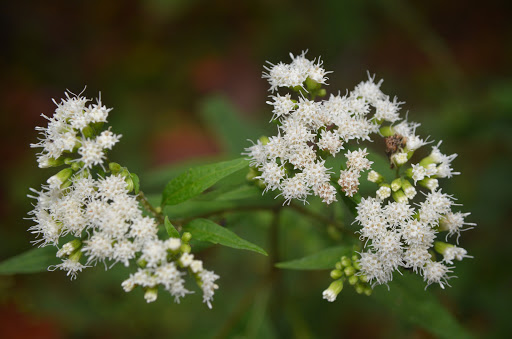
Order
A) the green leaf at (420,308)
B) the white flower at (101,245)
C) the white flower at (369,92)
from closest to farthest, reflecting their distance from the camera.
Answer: the white flower at (101,245)
the green leaf at (420,308)
the white flower at (369,92)

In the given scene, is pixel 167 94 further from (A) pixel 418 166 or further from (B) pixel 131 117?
(A) pixel 418 166

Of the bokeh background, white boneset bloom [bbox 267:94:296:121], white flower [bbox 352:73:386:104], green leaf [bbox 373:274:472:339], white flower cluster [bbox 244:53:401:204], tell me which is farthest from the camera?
the bokeh background

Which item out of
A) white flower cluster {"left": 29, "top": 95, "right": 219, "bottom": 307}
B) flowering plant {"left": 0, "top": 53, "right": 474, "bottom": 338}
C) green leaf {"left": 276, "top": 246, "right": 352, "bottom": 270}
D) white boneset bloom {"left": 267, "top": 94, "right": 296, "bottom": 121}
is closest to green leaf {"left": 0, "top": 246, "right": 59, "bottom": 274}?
flowering plant {"left": 0, "top": 53, "right": 474, "bottom": 338}

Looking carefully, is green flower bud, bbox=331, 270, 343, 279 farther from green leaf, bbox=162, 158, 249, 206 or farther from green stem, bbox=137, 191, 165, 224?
green stem, bbox=137, 191, 165, 224

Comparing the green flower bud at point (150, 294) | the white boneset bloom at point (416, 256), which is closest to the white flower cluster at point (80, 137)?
the green flower bud at point (150, 294)

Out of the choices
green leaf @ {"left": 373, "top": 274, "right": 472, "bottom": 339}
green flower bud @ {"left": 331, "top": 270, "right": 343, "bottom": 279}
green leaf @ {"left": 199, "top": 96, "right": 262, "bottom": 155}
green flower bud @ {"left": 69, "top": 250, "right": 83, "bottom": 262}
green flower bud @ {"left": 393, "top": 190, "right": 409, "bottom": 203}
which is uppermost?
green leaf @ {"left": 199, "top": 96, "right": 262, "bottom": 155}

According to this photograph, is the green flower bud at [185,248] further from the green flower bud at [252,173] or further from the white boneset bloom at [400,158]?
the white boneset bloom at [400,158]

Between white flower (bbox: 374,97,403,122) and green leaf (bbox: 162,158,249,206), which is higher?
white flower (bbox: 374,97,403,122)

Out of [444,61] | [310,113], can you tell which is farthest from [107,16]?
[310,113]
